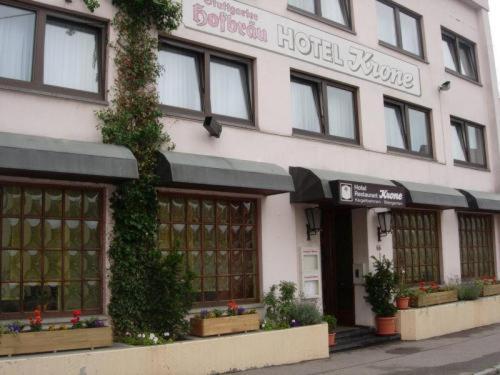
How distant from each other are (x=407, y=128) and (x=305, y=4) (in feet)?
13.4

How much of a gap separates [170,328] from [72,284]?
4.95ft

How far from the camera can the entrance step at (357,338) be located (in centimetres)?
1123

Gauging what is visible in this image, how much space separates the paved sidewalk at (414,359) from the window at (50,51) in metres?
5.01

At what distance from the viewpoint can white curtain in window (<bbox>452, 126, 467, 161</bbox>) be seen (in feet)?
53.3

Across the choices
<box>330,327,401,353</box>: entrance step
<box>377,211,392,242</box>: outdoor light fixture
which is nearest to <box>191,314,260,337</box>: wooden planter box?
<box>330,327,401,353</box>: entrance step

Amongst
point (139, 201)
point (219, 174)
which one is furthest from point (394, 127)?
point (139, 201)

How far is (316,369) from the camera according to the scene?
9.24m

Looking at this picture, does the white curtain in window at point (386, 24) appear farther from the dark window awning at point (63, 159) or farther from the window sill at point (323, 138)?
the dark window awning at point (63, 159)

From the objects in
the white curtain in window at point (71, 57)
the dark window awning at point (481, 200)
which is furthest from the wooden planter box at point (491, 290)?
the white curtain in window at point (71, 57)

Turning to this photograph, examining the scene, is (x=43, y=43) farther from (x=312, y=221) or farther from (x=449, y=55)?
(x=449, y=55)

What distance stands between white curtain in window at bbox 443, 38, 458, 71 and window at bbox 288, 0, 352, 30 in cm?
455

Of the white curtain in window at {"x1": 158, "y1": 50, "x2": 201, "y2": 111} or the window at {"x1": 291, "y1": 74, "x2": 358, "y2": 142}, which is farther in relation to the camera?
the window at {"x1": 291, "y1": 74, "x2": 358, "y2": 142}

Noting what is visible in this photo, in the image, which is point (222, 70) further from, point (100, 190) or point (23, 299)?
point (23, 299)

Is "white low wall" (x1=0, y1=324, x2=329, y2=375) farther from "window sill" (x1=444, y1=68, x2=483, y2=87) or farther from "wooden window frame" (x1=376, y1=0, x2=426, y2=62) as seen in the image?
"window sill" (x1=444, y1=68, x2=483, y2=87)
